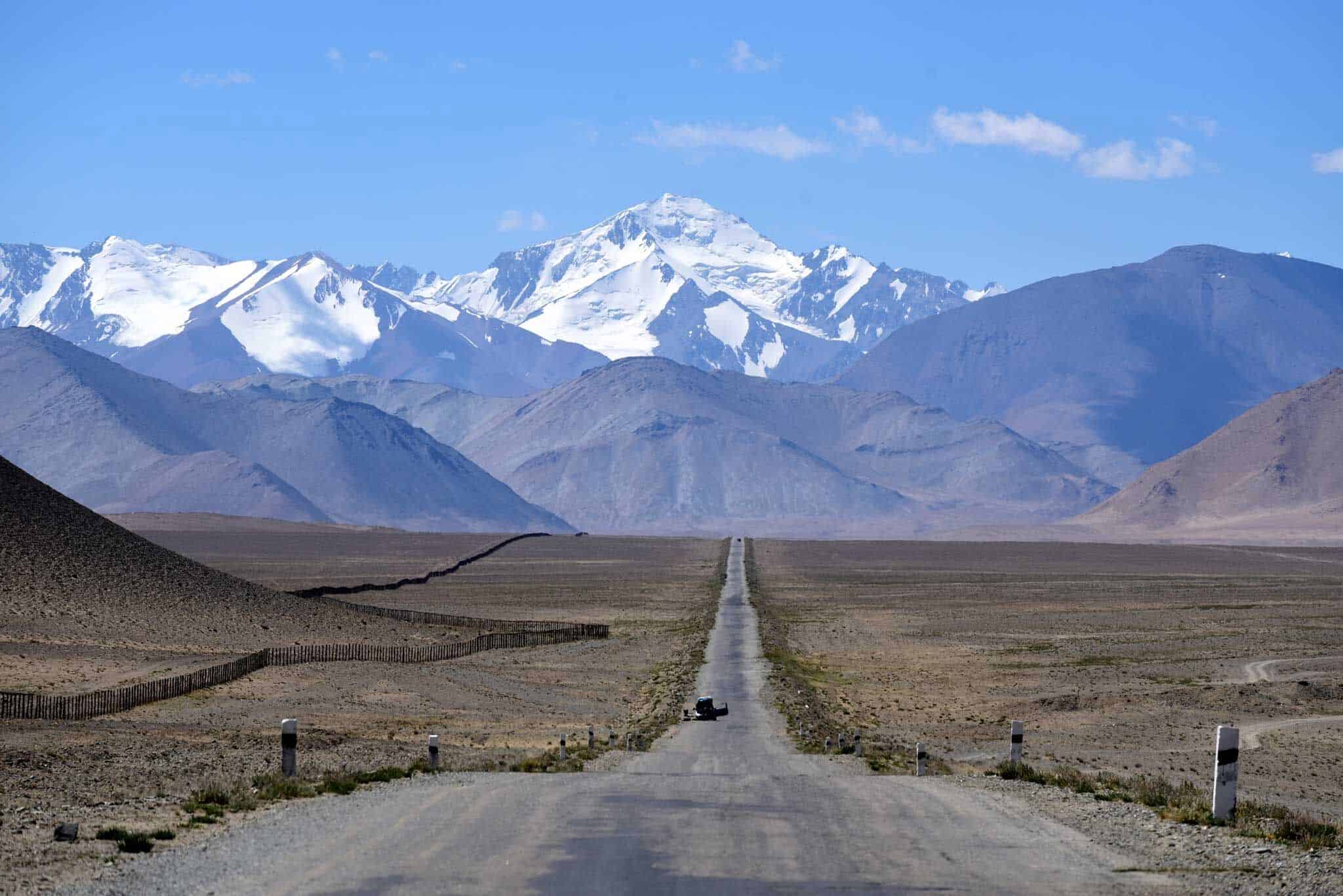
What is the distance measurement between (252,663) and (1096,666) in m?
31.5

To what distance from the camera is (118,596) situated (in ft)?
258

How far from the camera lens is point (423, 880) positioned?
15547 millimetres

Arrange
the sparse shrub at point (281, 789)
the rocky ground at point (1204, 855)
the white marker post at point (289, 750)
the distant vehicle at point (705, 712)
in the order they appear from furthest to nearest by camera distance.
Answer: the distant vehicle at point (705, 712)
the white marker post at point (289, 750)
the sparse shrub at point (281, 789)
the rocky ground at point (1204, 855)

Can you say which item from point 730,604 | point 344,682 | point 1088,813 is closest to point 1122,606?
point 730,604

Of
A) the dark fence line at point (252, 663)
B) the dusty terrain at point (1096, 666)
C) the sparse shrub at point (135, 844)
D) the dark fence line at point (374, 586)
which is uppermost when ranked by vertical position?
the sparse shrub at point (135, 844)

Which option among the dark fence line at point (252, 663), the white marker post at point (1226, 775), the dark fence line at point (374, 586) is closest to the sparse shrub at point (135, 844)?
the white marker post at point (1226, 775)

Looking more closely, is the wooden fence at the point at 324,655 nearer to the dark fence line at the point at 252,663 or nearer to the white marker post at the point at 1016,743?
the dark fence line at the point at 252,663

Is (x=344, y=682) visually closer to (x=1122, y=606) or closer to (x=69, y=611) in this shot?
(x=69, y=611)

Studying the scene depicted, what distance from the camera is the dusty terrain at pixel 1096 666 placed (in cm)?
4012

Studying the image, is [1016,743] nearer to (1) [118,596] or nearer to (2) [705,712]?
(2) [705,712]

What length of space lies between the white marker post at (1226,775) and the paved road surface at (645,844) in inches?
74.3

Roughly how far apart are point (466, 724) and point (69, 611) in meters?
35.6

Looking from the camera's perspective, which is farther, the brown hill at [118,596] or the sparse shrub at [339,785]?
the brown hill at [118,596]

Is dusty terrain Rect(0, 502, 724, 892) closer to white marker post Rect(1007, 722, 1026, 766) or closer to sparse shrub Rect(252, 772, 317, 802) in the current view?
sparse shrub Rect(252, 772, 317, 802)
